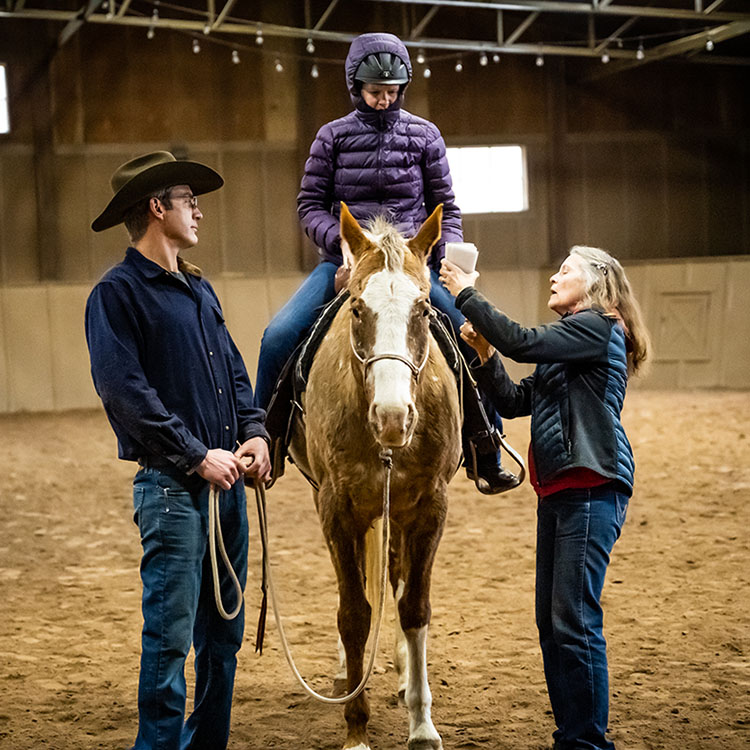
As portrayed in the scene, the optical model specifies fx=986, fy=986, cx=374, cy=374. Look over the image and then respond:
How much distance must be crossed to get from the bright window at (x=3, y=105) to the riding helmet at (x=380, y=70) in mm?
10585

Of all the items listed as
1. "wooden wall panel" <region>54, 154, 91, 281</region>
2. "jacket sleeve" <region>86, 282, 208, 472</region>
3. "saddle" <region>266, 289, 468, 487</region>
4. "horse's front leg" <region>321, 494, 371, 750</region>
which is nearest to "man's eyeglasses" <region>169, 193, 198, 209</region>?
"jacket sleeve" <region>86, 282, 208, 472</region>

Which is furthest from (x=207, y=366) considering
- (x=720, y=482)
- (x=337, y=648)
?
(x=720, y=482)

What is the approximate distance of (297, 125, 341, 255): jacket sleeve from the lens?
4.05 meters

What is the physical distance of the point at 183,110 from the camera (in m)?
13.5

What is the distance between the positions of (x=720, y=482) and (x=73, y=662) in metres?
5.09

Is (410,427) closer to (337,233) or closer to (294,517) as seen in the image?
(337,233)

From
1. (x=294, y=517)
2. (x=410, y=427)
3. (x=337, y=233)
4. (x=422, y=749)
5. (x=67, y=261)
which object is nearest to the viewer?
(x=410, y=427)

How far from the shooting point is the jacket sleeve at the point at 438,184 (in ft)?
13.5

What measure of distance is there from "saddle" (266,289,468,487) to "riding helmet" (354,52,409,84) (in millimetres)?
862

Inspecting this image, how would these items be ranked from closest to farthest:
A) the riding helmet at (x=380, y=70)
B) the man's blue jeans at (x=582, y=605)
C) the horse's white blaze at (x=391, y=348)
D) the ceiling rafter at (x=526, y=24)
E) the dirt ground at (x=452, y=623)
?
the horse's white blaze at (x=391, y=348) < the man's blue jeans at (x=582, y=605) < the dirt ground at (x=452, y=623) < the riding helmet at (x=380, y=70) < the ceiling rafter at (x=526, y=24)

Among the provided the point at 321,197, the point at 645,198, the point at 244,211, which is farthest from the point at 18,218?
the point at 321,197

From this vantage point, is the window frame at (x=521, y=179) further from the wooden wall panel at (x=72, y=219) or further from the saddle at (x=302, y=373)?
the saddle at (x=302, y=373)

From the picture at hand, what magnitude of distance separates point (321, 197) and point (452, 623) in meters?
2.06

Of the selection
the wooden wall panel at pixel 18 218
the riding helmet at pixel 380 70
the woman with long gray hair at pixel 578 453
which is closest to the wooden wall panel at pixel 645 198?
the wooden wall panel at pixel 18 218
